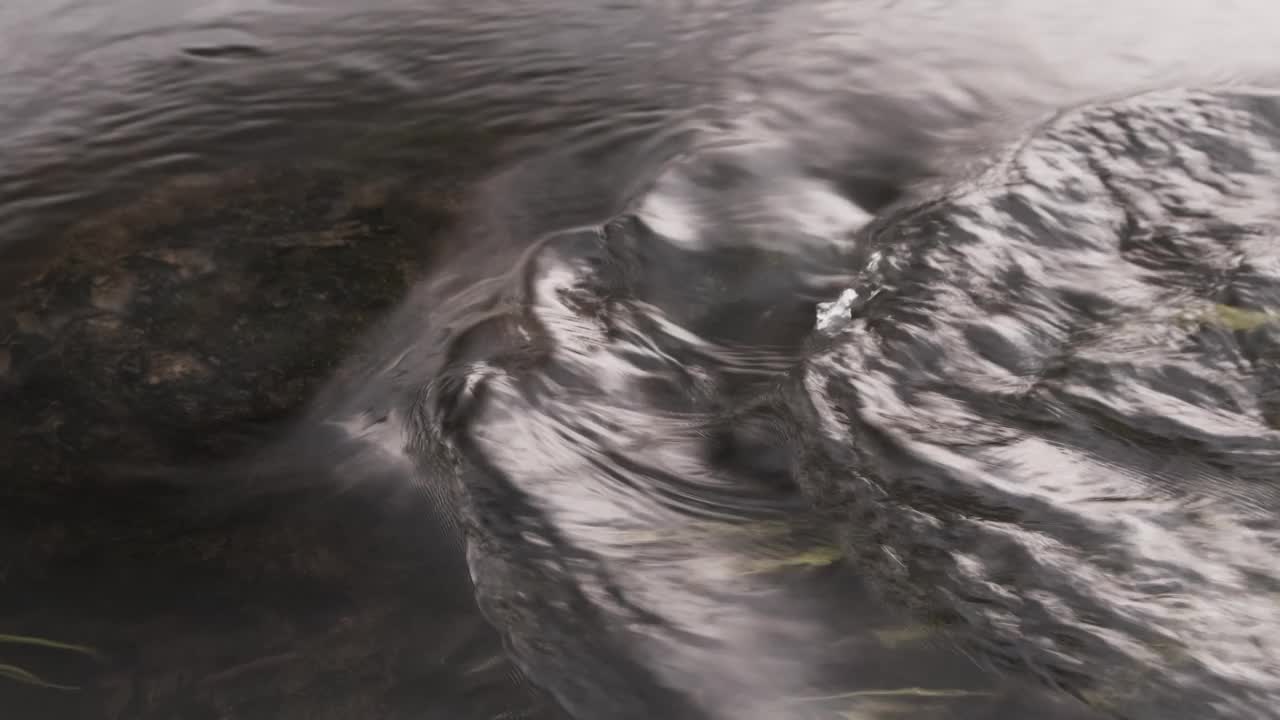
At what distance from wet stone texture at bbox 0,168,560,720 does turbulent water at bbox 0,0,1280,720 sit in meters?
0.08

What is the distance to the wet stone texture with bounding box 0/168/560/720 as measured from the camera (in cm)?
174

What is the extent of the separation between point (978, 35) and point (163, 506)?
326 centimetres

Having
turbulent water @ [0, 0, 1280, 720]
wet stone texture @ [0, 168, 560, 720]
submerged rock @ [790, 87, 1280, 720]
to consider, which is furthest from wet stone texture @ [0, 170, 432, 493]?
submerged rock @ [790, 87, 1280, 720]

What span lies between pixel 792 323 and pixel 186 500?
1412 millimetres

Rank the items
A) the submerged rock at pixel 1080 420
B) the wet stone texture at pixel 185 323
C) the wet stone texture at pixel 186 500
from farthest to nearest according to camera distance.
Answer: 1. the wet stone texture at pixel 185 323
2. the wet stone texture at pixel 186 500
3. the submerged rock at pixel 1080 420

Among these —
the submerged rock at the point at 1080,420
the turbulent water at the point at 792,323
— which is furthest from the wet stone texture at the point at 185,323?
the submerged rock at the point at 1080,420

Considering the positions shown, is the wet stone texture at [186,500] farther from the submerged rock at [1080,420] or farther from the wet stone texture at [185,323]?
the submerged rock at [1080,420]

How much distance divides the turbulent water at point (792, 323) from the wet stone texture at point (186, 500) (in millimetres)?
78

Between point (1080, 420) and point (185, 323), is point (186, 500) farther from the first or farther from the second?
point (1080, 420)

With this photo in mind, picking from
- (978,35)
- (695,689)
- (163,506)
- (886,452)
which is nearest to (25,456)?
(163,506)

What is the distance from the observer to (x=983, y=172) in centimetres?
301

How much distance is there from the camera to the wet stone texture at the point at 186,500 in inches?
68.3

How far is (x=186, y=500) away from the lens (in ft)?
6.74

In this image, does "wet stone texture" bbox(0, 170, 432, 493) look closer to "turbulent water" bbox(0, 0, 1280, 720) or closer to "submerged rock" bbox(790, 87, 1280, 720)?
"turbulent water" bbox(0, 0, 1280, 720)
